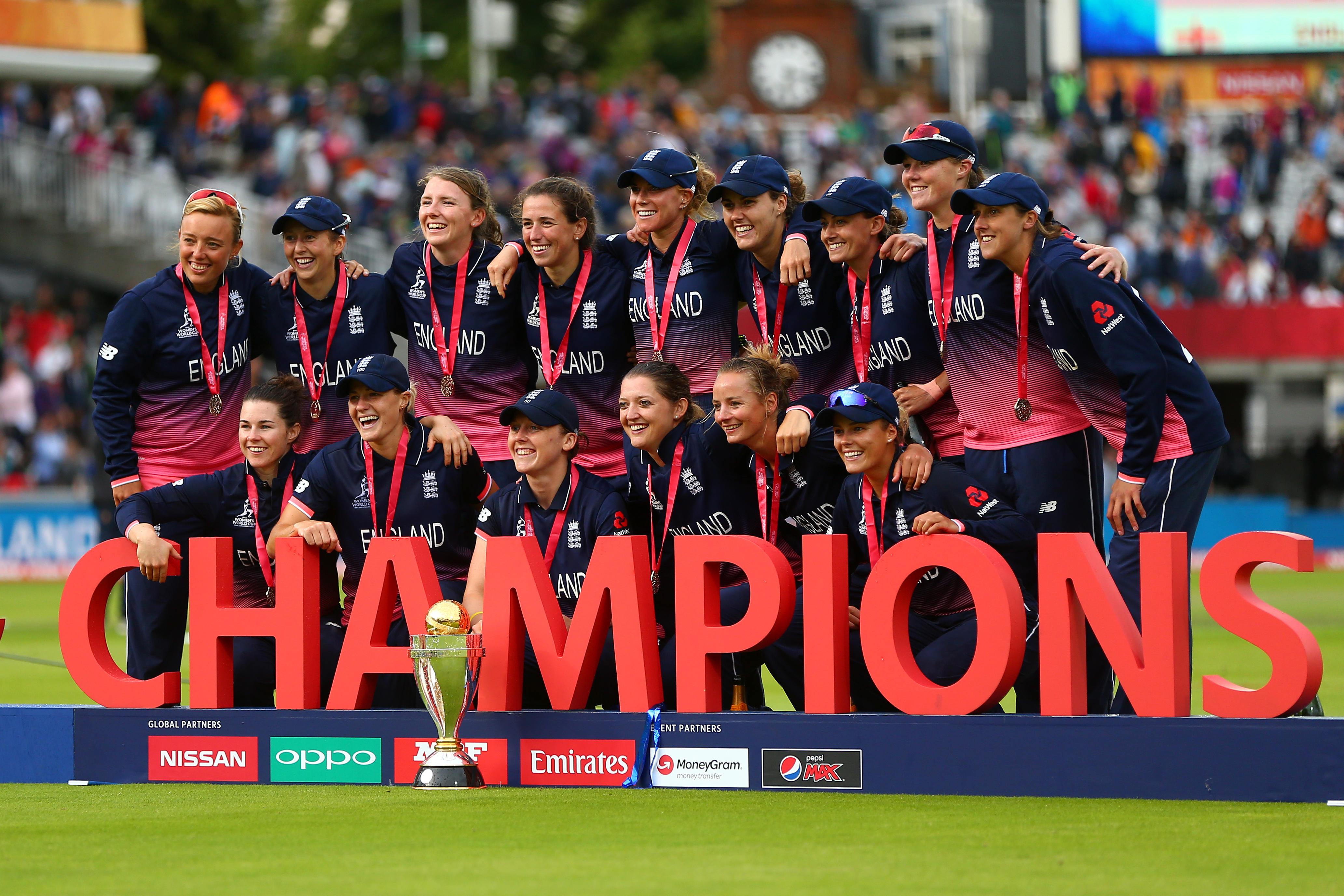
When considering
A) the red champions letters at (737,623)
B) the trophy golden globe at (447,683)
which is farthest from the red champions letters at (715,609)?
the trophy golden globe at (447,683)

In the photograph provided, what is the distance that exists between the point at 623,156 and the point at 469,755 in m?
22.1

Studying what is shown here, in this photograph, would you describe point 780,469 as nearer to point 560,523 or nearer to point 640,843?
point 560,523

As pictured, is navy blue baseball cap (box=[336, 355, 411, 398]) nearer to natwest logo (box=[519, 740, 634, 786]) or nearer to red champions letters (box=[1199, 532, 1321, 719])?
natwest logo (box=[519, 740, 634, 786])

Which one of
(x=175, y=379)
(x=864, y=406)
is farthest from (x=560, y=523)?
(x=175, y=379)

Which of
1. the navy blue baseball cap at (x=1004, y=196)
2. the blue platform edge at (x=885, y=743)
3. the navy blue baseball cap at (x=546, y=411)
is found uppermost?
the navy blue baseball cap at (x=1004, y=196)

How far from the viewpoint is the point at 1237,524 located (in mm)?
23281

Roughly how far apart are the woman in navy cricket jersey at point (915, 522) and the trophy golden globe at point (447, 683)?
146 cm

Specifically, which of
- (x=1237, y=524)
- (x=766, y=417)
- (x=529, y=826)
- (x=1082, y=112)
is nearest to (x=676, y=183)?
(x=766, y=417)

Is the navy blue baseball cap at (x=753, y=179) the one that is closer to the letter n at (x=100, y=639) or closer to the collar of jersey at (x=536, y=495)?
the collar of jersey at (x=536, y=495)

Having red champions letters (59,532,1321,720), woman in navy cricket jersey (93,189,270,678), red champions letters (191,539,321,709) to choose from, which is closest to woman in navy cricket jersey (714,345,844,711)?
red champions letters (59,532,1321,720)

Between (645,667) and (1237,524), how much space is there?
17.4m

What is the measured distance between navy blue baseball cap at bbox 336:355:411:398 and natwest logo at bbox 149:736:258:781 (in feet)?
4.81

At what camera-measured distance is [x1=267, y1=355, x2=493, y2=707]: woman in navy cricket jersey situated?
7.87 metres

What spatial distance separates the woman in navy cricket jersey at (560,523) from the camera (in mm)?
7617
